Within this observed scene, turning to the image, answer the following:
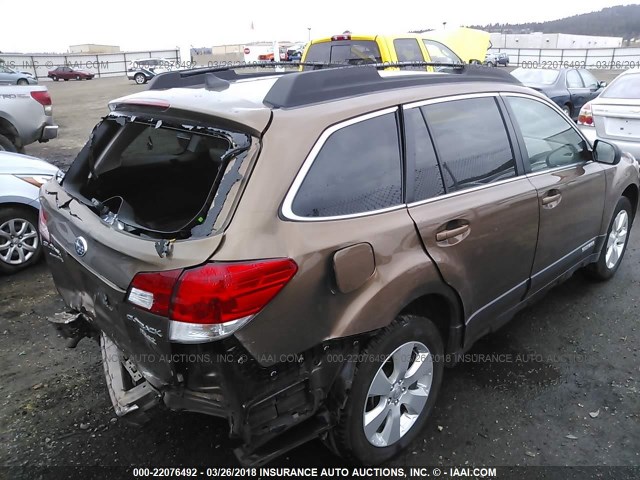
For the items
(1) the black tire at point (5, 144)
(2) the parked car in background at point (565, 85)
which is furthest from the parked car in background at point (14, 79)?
(2) the parked car in background at point (565, 85)

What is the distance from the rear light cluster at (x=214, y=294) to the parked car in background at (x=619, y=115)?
6.40m

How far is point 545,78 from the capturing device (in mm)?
11922

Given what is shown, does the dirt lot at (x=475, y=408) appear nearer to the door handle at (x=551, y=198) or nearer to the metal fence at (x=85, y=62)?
the door handle at (x=551, y=198)

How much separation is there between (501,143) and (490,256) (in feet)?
2.32

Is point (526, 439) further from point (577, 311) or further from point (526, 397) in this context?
point (577, 311)

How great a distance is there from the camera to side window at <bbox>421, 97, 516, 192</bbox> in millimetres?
2572

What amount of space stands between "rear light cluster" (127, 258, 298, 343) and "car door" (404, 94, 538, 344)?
843 mm

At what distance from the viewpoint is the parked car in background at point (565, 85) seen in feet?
37.8

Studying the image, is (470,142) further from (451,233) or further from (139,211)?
(139,211)

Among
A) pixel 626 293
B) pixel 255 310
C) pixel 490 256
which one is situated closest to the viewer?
pixel 255 310

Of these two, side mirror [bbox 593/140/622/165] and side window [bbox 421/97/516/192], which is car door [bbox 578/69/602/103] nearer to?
side mirror [bbox 593/140/622/165]

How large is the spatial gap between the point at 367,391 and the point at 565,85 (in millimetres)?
11838

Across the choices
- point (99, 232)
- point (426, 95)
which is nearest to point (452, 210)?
point (426, 95)

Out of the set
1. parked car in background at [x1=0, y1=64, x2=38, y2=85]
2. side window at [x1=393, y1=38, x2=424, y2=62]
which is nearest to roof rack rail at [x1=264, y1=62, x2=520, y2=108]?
side window at [x1=393, y1=38, x2=424, y2=62]
